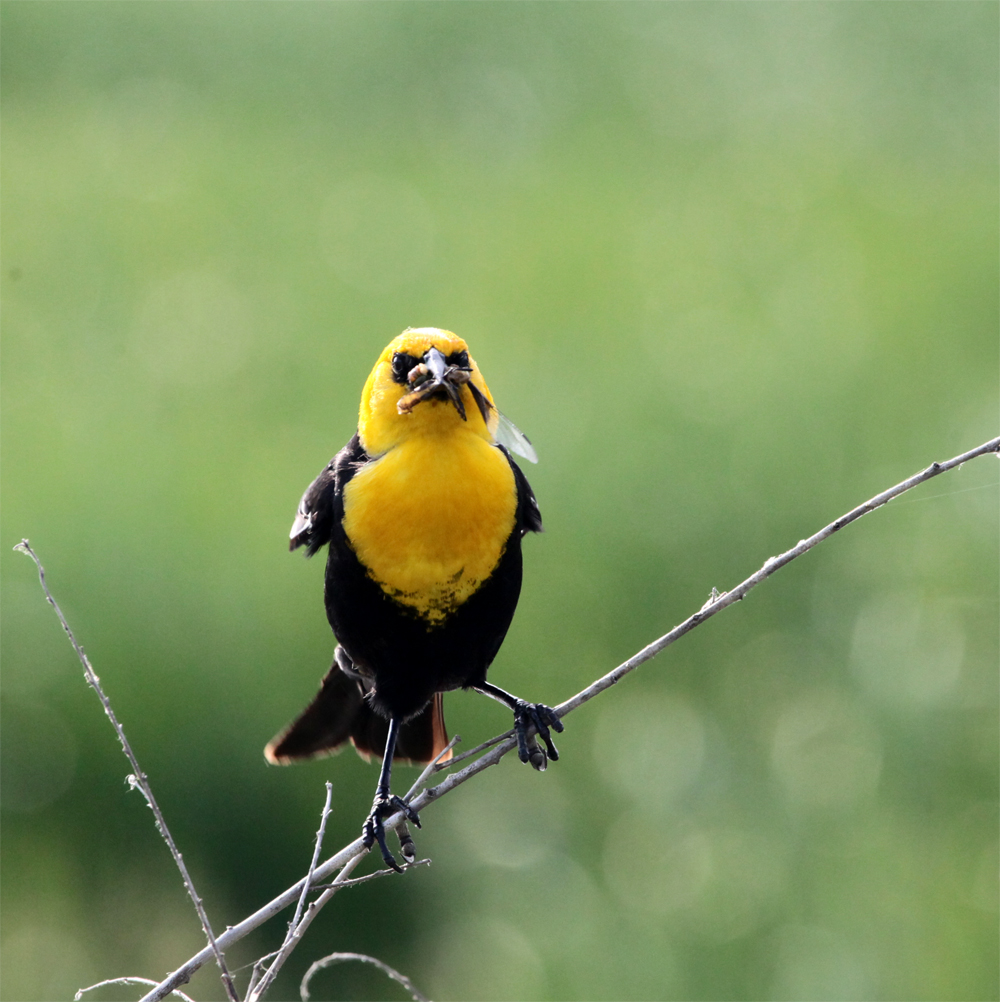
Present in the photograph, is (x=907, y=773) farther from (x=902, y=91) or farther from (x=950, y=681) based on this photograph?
(x=902, y=91)

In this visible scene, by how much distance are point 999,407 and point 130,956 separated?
156 inches

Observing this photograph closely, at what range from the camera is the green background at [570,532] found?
13.6 feet

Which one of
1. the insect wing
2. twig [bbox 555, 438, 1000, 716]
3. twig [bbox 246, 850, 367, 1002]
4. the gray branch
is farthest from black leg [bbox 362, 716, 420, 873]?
the insect wing

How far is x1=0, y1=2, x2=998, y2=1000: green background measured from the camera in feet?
13.6

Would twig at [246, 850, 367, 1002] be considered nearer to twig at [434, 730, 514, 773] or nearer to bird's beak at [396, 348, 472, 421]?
twig at [434, 730, 514, 773]

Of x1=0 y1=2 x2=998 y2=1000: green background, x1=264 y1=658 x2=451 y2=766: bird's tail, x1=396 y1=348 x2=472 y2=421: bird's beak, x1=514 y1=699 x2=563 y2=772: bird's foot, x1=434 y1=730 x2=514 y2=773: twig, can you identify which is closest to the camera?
x1=434 y1=730 x2=514 y2=773: twig

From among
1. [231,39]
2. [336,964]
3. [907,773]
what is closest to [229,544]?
[336,964]

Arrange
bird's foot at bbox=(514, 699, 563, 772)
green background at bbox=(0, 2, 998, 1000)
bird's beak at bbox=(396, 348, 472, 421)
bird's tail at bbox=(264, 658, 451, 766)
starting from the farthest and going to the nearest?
green background at bbox=(0, 2, 998, 1000), bird's tail at bbox=(264, 658, 451, 766), bird's foot at bbox=(514, 699, 563, 772), bird's beak at bbox=(396, 348, 472, 421)

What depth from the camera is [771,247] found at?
5.99 meters

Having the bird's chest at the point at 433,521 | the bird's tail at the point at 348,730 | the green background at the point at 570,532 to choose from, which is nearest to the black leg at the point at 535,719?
the bird's tail at the point at 348,730

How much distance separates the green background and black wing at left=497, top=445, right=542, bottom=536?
181 cm

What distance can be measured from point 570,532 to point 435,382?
8.14 feet

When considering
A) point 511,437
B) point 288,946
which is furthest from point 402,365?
point 288,946

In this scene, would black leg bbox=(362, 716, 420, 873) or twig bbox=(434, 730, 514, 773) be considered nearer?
twig bbox=(434, 730, 514, 773)
